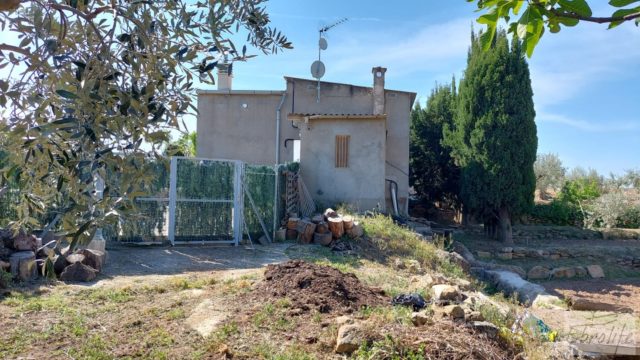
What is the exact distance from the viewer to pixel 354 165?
15516 mm

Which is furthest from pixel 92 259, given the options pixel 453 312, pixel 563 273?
pixel 563 273

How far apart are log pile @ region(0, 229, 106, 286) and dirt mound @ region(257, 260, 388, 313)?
2988mm

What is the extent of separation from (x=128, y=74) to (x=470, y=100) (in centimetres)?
1657

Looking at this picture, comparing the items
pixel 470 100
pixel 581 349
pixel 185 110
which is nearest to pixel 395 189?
pixel 470 100

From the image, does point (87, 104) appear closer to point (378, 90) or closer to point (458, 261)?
point (458, 261)

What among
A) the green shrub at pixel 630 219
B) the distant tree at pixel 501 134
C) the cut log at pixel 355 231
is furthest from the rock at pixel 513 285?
the green shrub at pixel 630 219

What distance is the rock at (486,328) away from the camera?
4.84 metres

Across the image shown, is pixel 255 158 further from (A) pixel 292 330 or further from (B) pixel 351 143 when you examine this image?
(A) pixel 292 330

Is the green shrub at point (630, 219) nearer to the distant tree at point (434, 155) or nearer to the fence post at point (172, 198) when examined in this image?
the distant tree at point (434, 155)

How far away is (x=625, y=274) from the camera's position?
14781mm

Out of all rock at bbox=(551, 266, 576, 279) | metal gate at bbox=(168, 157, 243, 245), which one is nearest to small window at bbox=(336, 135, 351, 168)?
metal gate at bbox=(168, 157, 243, 245)

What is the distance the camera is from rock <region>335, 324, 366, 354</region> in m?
4.27

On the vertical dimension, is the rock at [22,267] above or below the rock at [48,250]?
below

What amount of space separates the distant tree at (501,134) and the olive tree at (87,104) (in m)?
15.5
